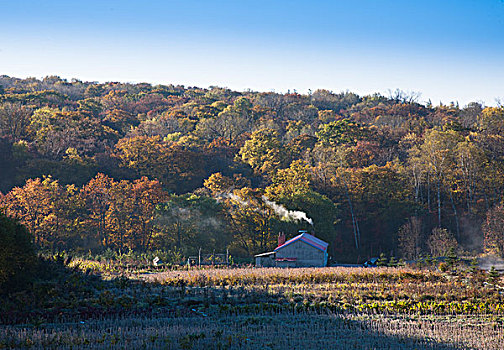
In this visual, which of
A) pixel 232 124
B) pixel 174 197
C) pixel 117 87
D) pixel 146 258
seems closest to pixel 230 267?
pixel 146 258

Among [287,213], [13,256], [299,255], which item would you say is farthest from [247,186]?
[13,256]

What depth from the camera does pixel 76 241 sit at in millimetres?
57062

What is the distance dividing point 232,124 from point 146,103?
42.0 m

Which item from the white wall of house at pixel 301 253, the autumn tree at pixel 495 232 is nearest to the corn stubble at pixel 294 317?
the white wall of house at pixel 301 253

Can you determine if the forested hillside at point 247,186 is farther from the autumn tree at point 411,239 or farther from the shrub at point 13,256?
the shrub at point 13,256

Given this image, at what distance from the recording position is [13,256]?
30094mm

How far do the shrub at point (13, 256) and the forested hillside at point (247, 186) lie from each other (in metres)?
18.6

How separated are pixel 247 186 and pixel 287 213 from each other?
12.4 m

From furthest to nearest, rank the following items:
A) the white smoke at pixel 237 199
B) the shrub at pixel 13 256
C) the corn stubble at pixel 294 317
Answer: the white smoke at pixel 237 199 → the shrub at pixel 13 256 → the corn stubble at pixel 294 317

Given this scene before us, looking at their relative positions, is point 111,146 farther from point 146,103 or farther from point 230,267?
point 146,103

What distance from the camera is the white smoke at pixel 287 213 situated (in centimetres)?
5827

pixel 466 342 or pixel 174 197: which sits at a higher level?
pixel 174 197

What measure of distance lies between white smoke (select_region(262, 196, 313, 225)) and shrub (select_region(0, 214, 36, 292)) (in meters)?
30.4

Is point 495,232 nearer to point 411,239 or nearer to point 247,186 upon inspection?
point 411,239
